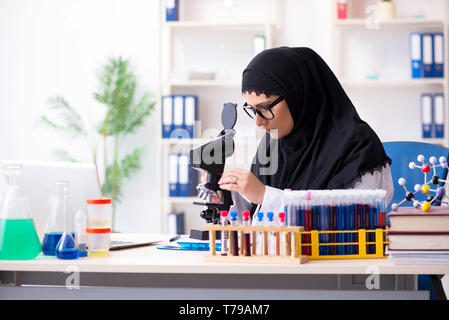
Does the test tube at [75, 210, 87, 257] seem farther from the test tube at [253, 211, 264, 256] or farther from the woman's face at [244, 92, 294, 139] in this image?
the woman's face at [244, 92, 294, 139]

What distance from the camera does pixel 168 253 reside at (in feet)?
5.31

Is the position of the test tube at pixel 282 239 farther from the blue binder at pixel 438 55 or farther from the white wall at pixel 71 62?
the white wall at pixel 71 62

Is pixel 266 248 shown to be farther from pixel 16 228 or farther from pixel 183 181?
pixel 183 181

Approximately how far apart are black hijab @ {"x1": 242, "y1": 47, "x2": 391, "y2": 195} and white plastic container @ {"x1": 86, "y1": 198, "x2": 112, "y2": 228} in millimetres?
644

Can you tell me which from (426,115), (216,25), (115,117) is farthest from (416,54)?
(115,117)

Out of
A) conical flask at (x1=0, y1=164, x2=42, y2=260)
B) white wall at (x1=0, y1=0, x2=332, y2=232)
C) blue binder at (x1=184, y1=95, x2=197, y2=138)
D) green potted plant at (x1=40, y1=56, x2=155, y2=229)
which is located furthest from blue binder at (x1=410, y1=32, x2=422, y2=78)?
conical flask at (x1=0, y1=164, x2=42, y2=260)

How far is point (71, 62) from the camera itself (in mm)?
4477

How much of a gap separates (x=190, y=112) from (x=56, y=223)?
8.36ft

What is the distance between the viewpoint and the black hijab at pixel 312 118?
184 cm

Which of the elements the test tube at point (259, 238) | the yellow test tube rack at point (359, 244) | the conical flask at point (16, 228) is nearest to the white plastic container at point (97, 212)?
the conical flask at point (16, 228)
